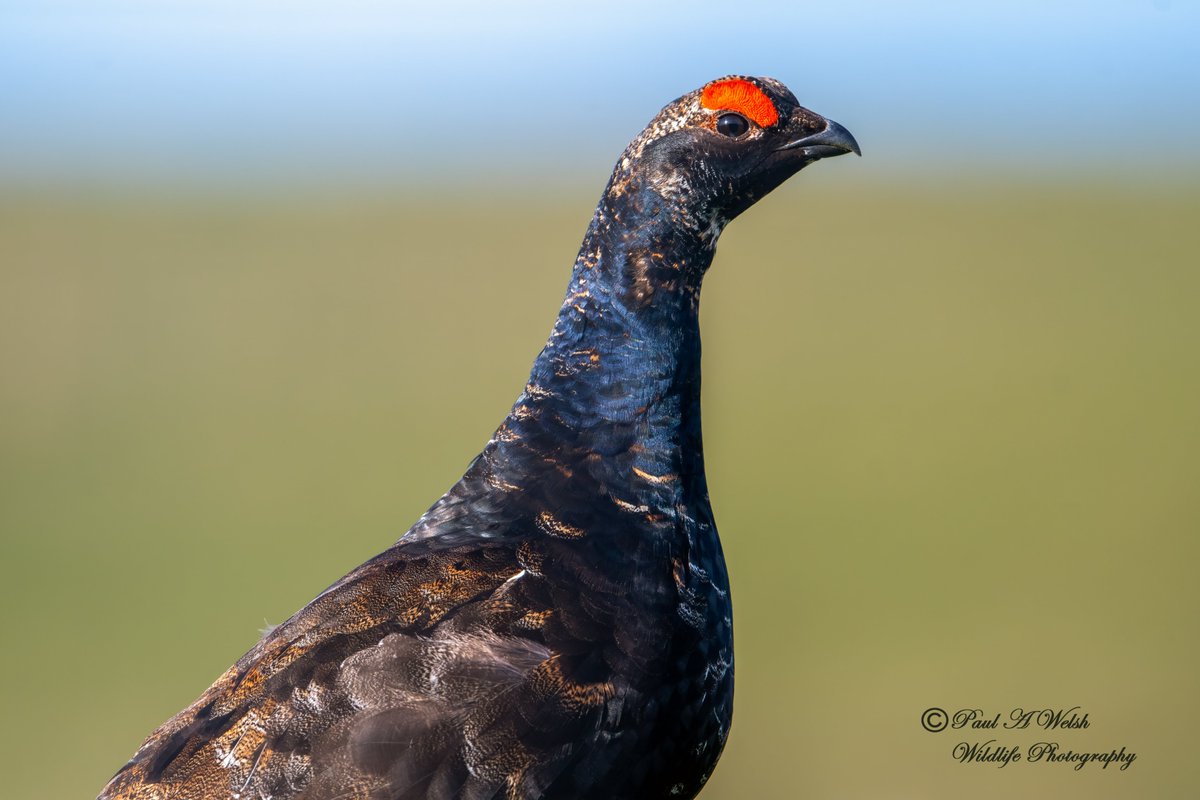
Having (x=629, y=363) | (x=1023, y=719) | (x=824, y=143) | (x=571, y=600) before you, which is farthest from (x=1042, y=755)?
(x=571, y=600)

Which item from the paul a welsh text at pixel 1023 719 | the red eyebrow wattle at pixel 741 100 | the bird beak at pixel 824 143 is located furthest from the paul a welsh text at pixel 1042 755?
the red eyebrow wattle at pixel 741 100

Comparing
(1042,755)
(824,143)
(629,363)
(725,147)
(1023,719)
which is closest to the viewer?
(629,363)

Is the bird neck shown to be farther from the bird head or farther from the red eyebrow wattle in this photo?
the red eyebrow wattle

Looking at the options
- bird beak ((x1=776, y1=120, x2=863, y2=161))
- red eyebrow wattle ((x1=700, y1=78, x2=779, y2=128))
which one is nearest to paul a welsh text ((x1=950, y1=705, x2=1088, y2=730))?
bird beak ((x1=776, y1=120, x2=863, y2=161))

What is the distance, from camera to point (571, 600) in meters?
5.31

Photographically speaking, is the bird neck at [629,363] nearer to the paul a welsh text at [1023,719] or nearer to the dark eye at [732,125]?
the dark eye at [732,125]

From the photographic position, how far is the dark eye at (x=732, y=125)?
6250 mm

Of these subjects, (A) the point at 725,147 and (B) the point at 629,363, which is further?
(A) the point at 725,147

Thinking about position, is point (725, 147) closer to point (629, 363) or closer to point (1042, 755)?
point (629, 363)

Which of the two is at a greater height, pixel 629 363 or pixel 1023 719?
pixel 629 363

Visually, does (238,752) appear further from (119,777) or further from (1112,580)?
(1112,580)

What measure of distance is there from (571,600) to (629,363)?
120 centimetres

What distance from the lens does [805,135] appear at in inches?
252

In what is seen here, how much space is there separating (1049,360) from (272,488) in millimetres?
20214
